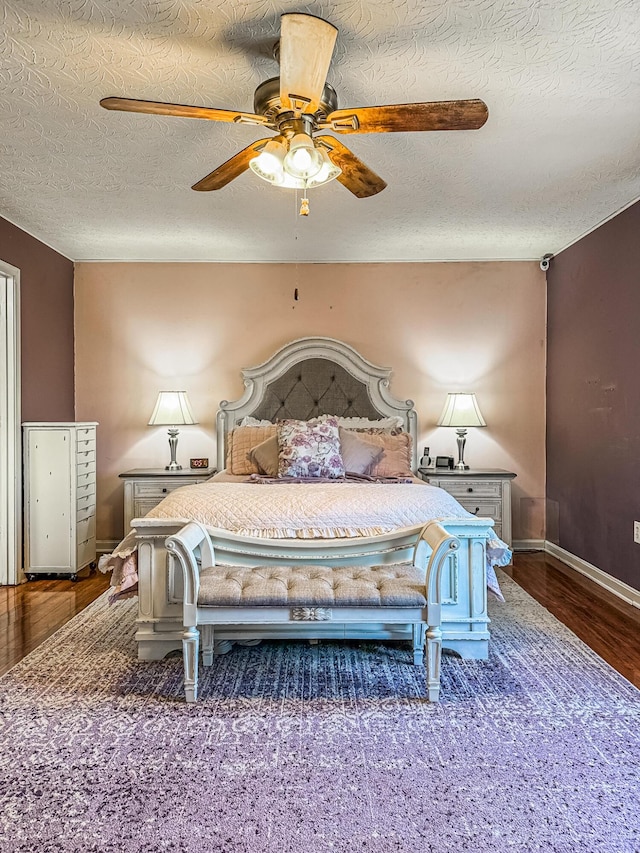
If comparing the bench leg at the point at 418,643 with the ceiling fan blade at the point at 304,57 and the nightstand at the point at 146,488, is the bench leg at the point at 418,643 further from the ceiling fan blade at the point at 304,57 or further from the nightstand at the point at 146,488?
the nightstand at the point at 146,488

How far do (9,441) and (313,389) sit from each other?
2313mm

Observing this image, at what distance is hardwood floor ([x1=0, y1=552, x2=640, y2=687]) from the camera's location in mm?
2893

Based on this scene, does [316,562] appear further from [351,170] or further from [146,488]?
[146,488]

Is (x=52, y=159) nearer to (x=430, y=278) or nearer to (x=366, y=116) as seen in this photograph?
(x=366, y=116)

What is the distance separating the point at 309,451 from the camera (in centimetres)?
396

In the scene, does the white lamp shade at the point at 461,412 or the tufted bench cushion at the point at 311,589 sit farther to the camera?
the white lamp shade at the point at 461,412

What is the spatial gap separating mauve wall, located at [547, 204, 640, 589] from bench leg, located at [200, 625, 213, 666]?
259 centimetres

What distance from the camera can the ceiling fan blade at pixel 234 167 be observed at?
2258 millimetres

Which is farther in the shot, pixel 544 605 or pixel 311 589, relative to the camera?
pixel 544 605

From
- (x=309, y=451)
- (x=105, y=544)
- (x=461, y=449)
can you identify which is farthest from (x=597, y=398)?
(x=105, y=544)

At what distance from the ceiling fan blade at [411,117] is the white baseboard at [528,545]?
12.4 ft

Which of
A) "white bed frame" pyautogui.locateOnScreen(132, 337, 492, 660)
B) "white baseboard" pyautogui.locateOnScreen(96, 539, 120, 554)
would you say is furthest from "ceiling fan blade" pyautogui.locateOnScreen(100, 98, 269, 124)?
"white baseboard" pyautogui.locateOnScreen(96, 539, 120, 554)

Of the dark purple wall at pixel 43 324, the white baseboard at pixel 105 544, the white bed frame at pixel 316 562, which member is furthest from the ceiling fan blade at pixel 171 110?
the white baseboard at pixel 105 544

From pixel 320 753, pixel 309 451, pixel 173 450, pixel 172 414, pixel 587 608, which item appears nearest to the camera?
pixel 320 753
